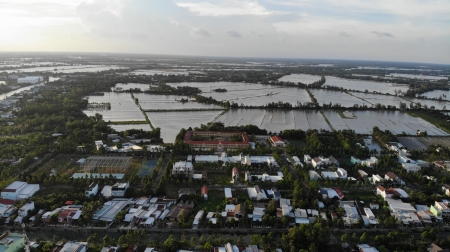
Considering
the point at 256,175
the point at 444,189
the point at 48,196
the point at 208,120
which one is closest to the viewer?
the point at 48,196

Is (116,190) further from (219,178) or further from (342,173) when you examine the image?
(342,173)

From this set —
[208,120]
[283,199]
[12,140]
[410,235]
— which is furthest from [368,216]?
[12,140]

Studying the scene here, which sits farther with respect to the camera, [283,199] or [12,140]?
[12,140]

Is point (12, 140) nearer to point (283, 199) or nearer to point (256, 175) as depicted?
point (256, 175)

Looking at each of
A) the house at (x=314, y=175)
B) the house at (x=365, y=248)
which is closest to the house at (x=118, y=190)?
the house at (x=314, y=175)

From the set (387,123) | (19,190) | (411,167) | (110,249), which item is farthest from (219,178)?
(387,123)
